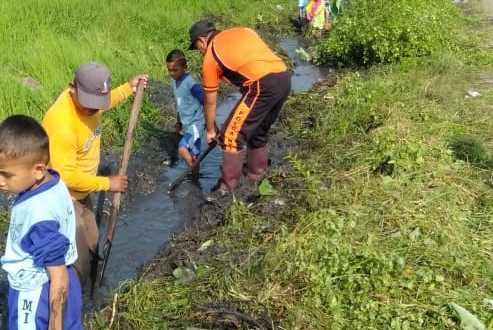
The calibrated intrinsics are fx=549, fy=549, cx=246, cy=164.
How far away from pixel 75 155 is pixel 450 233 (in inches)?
94.1

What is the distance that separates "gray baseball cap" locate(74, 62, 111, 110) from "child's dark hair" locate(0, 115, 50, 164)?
3.21 ft

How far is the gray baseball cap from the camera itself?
3160mm

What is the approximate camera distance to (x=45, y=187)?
2.22 m

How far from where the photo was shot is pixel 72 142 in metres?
3.21

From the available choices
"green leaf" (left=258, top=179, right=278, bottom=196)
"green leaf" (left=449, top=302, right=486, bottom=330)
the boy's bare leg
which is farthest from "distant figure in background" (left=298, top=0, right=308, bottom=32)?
"green leaf" (left=449, top=302, right=486, bottom=330)

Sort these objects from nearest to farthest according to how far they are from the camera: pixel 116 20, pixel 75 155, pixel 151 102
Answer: pixel 75 155 < pixel 151 102 < pixel 116 20

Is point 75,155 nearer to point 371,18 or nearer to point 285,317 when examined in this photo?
point 285,317

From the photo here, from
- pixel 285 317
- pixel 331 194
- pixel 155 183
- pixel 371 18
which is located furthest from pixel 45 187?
pixel 371 18

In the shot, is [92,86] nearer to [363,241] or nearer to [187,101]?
[363,241]

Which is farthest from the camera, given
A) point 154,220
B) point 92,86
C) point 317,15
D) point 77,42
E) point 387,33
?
point 317,15

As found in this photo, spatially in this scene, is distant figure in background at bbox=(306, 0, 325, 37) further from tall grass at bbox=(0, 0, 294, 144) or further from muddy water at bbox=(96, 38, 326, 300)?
muddy water at bbox=(96, 38, 326, 300)

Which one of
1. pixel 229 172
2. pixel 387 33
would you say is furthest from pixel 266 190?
pixel 387 33

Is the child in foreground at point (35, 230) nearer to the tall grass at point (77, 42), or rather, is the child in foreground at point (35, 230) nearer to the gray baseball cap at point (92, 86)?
the gray baseball cap at point (92, 86)

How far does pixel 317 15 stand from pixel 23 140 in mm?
10031
